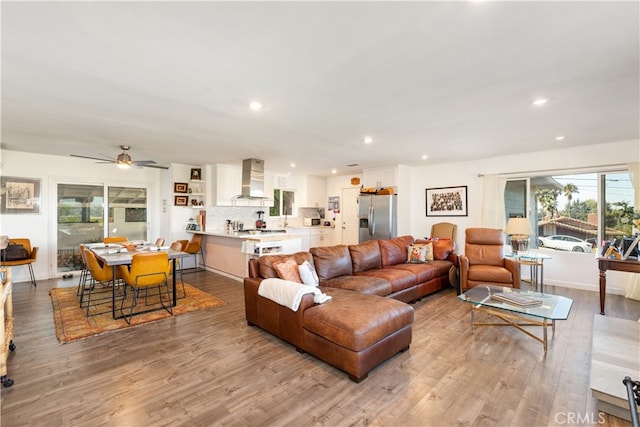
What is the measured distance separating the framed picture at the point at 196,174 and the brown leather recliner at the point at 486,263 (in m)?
5.62

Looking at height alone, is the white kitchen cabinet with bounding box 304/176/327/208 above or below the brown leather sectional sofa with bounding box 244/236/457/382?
above

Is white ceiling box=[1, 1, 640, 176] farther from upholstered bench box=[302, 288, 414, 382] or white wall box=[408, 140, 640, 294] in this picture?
upholstered bench box=[302, 288, 414, 382]

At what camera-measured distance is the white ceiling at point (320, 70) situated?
1573mm

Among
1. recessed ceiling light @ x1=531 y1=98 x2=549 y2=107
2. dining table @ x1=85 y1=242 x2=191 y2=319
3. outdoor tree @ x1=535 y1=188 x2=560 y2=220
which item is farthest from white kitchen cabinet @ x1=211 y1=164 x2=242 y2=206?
outdoor tree @ x1=535 y1=188 x2=560 y2=220

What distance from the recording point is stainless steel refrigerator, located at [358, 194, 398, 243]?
21.3 feet

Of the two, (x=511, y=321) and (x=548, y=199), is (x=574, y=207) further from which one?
(x=511, y=321)

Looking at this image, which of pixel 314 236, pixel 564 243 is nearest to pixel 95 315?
pixel 314 236

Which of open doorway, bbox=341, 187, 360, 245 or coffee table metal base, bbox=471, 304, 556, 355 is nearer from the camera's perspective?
coffee table metal base, bbox=471, 304, 556, 355

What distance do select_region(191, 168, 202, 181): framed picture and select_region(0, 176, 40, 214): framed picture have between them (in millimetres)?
2648

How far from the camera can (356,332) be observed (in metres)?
2.20

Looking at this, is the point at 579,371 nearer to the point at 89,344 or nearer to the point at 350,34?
the point at 350,34

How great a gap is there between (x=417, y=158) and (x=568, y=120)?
2.57 metres

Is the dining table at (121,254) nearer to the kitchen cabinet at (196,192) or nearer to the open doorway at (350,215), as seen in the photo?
the kitchen cabinet at (196,192)

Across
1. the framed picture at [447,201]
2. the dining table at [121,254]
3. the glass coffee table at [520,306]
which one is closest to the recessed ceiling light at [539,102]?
the glass coffee table at [520,306]
